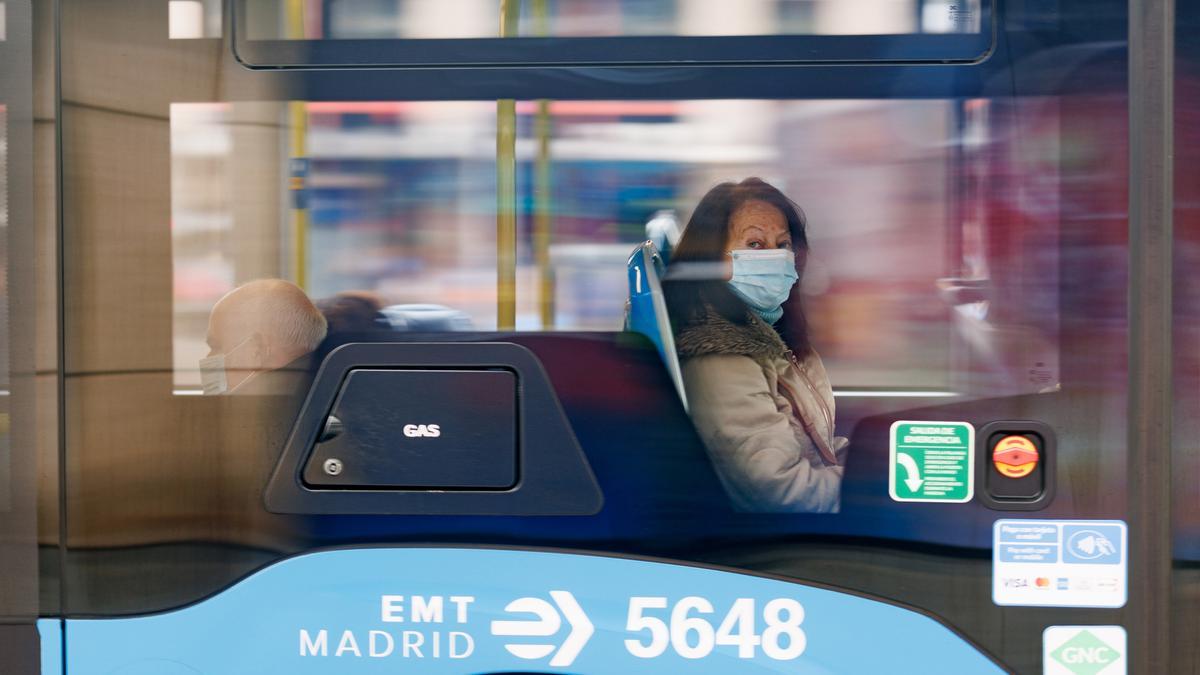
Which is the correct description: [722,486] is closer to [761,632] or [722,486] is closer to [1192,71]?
[761,632]

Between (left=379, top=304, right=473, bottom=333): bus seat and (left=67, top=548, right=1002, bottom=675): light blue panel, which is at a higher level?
(left=379, top=304, right=473, bottom=333): bus seat

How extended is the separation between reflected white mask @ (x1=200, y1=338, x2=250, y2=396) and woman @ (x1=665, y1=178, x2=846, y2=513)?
966mm

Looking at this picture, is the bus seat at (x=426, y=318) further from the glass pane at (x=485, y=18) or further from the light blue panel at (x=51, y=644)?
the light blue panel at (x=51, y=644)

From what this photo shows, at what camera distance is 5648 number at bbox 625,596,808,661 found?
2.10 m

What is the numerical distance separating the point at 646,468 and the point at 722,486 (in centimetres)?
16

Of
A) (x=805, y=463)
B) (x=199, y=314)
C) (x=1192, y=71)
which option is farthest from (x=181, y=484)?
(x=1192, y=71)

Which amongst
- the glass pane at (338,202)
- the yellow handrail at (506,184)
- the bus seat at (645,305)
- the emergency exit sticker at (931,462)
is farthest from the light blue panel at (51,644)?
the emergency exit sticker at (931,462)

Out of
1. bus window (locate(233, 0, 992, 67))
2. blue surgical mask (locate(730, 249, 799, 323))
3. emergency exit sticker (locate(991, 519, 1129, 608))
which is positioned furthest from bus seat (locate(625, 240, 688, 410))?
emergency exit sticker (locate(991, 519, 1129, 608))

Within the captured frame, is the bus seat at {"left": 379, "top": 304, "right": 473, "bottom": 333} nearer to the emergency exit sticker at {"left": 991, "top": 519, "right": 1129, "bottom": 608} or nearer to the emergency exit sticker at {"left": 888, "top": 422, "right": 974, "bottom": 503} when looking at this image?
the emergency exit sticker at {"left": 888, "top": 422, "right": 974, "bottom": 503}

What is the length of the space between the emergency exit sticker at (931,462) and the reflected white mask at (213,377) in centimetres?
142

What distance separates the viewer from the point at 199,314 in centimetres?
215

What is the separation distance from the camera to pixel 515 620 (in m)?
2.11

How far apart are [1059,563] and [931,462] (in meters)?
0.33

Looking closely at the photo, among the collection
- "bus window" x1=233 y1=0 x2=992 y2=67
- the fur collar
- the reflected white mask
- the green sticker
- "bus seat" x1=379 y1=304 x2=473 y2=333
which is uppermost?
"bus window" x1=233 y1=0 x2=992 y2=67
